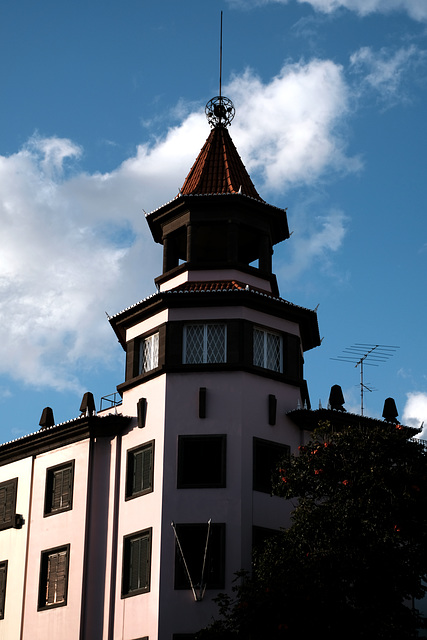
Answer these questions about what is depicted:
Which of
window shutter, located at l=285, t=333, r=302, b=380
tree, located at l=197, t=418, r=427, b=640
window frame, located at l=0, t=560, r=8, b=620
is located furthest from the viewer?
window frame, located at l=0, t=560, r=8, b=620

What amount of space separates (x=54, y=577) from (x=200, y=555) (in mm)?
7540

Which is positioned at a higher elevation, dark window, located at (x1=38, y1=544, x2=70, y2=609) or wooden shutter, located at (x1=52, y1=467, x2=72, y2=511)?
wooden shutter, located at (x1=52, y1=467, x2=72, y2=511)

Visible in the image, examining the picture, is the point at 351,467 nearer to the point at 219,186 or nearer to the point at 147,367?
the point at 147,367

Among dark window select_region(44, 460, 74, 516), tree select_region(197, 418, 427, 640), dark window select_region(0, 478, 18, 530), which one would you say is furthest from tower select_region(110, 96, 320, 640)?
dark window select_region(0, 478, 18, 530)

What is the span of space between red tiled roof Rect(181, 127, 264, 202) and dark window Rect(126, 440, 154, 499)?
13.1 meters

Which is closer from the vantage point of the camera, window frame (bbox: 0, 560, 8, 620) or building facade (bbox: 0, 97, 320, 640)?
building facade (bbox: 0, 97, 320, 640)

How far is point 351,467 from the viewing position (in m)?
39.5

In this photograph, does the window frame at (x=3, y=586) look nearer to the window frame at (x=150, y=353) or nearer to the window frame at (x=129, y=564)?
the window frame at (x=129, y=564)

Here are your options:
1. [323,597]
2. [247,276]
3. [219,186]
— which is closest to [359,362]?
[247,276]

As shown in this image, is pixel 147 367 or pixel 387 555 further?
pixel 147 367

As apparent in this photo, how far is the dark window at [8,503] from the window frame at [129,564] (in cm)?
727

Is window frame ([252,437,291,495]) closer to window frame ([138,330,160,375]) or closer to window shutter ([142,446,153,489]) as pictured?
window shutter ([142,446,153,489])

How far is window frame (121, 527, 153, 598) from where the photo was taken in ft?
146

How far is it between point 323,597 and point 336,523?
2764mm
